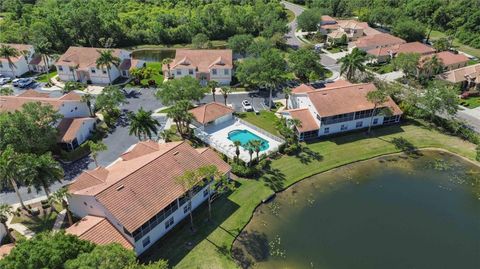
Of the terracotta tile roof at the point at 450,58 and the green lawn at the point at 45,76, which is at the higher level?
the terracotta tile roof at the point at 450,58

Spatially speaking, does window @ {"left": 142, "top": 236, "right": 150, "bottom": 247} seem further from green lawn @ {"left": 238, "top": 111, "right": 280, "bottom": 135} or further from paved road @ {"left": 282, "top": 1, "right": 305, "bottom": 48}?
paved road @ {"left": 282, "top": 1, "right": 305, "bottom": 48}

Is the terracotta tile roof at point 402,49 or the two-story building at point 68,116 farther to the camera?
the terracotta tile roof at point 402,49

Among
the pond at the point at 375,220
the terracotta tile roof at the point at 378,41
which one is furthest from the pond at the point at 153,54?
the pond at the point at 375,220

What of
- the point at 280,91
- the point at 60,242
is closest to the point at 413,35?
the point at 280,91

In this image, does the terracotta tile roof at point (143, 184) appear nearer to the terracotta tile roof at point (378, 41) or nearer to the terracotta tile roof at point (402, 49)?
the terracotta tile roof at point (402, 49)

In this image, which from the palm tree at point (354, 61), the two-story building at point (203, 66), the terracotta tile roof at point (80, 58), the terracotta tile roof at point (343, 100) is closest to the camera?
the terracotta tile roof at point (343, 100)
